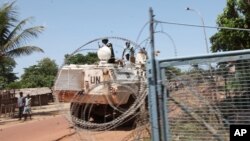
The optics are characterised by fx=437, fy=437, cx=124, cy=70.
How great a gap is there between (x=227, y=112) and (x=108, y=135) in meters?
8.65

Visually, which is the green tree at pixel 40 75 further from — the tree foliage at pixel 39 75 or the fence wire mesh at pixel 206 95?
the fence wire mesh at pixel 206 95

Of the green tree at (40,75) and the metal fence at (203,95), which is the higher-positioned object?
the green tree at (40,75)

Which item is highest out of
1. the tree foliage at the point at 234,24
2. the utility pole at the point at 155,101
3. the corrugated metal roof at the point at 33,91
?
the tree foliage at the point at 234,24

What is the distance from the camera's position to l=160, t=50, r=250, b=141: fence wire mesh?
4.09 meters

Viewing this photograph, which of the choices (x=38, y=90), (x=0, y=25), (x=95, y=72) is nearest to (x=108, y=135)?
(x=95, y=72)

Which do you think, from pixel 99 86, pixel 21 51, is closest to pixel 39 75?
pixel 21 51

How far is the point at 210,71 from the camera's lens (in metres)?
4.16

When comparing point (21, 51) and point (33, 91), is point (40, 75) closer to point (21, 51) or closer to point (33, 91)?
point (33, 91)

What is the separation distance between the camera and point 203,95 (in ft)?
14.1

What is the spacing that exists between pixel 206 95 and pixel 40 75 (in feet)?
185

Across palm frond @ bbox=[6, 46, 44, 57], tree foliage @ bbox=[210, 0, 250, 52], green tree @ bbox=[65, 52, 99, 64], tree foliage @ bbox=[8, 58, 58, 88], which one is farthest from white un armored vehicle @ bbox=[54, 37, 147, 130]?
tree foliage @ bbox=[8, 58, 58, 88]

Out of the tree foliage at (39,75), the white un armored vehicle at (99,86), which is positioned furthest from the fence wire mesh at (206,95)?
the tree foliage at (39,75)

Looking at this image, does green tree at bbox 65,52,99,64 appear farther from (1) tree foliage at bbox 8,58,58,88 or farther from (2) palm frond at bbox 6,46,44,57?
(1) tree foliage at bbox 8,58,58,88

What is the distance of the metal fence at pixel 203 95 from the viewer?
4.09m
